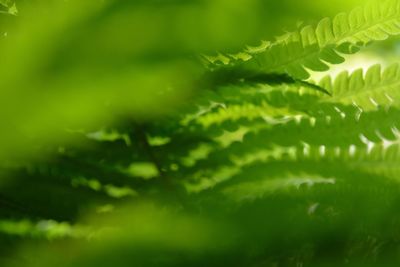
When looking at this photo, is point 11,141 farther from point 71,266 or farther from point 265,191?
point 265,191

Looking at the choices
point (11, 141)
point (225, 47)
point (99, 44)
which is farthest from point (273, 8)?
point (11, 141)

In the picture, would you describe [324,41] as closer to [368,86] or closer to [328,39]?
[328,39]

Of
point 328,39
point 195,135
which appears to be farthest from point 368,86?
point 195,135

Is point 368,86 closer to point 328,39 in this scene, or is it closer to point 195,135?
point 328,39

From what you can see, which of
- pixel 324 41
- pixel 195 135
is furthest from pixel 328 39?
pixel 195 135

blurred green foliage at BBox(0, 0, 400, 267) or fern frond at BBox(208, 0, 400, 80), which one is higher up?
fern frond at BBox(208, 0, 400, 80)

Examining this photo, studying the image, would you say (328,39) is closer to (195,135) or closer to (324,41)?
(324,41)

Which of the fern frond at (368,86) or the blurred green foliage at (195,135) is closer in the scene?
the blurred green foliage at (195,135)

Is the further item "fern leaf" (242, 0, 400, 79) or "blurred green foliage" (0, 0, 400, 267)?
"fern leaf" (242, 0, 400, 79)
